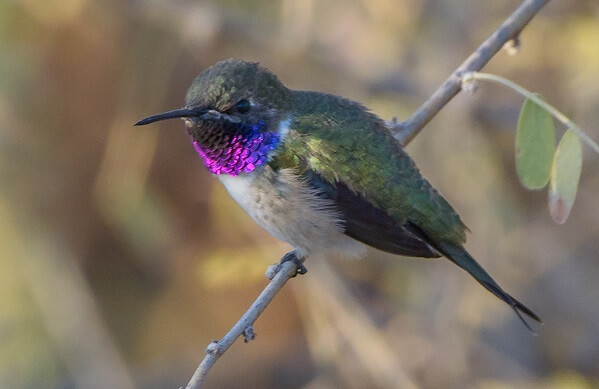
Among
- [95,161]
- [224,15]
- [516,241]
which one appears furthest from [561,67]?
[95,161]

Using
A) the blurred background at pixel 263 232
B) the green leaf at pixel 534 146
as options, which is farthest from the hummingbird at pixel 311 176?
the blurred background at pixel 263 232

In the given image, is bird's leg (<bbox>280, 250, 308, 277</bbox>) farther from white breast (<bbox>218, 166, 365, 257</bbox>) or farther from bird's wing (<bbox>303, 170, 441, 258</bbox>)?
bird's wing (<bbox>303, 170, 441, 258</bbox>)

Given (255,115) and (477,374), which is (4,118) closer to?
(255,115)

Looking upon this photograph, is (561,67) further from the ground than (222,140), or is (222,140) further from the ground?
(222,140)

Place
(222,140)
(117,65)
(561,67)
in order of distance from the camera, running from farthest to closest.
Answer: (117,65) → (561,67) → (222,140)

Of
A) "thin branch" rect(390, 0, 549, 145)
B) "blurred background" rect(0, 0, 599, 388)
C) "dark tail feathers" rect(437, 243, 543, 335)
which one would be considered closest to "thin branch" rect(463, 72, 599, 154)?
"thin branch" rect(390, 0, 549, 145)

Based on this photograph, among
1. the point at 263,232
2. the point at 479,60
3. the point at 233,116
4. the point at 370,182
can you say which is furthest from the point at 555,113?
the point at 263,232

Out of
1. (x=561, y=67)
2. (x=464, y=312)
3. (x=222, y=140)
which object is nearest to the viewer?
(x=222, y=140)
